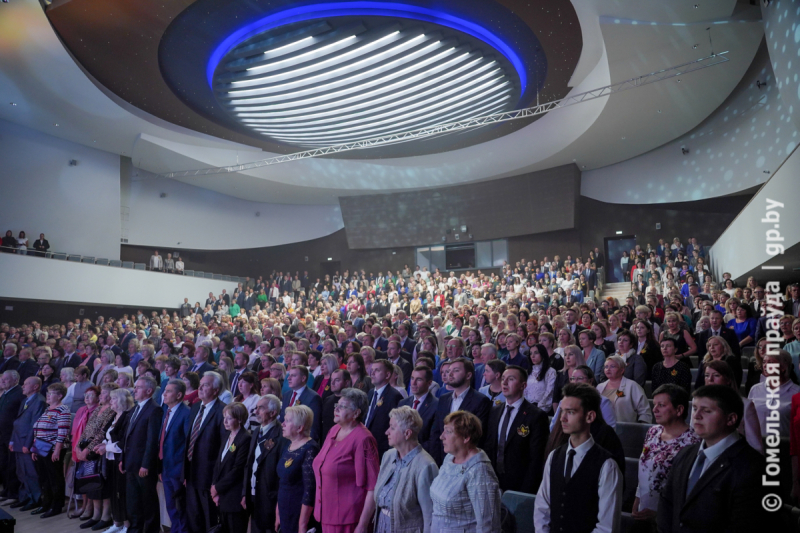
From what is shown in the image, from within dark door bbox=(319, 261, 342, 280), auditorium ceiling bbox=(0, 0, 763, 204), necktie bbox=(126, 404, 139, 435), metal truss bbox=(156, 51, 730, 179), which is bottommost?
necktie bbox=(126, 404, 139, 435)

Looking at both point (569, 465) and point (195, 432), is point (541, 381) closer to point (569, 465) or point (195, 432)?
point (569, 465)

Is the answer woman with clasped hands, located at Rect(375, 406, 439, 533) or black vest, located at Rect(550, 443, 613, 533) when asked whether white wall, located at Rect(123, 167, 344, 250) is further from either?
black vest, located at Rect(550, 443, 613, 533)

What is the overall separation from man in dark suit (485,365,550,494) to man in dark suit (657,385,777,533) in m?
0.96

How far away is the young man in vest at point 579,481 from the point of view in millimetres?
2229

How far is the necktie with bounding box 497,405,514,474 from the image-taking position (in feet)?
10.6

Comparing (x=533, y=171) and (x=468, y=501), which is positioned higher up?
(x=533, y=171)

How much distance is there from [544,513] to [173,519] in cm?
314

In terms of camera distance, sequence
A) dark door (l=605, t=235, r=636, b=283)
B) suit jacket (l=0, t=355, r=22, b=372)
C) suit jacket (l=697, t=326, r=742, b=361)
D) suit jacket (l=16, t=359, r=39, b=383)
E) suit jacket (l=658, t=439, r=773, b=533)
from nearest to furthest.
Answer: suit jacket (l=658, t=439, r=773, b=533)
suit jacket (l=697, t=326, r=742, b=361)
suit jacket (l=16, t=359, r=39, b=383)
suit jacket (l=0, t=355, r=22, b=372)
dark door (l=605, t=235, r=636, b=283)

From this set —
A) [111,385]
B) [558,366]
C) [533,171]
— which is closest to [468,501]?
[558,366]

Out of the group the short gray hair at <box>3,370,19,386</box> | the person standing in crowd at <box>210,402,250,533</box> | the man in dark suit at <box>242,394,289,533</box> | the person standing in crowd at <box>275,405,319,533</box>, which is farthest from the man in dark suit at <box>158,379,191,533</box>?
the short gray hair at <box>3,370,19,386</box>

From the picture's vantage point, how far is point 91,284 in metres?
15.0

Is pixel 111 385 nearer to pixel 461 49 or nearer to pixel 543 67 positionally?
pixel 461 49

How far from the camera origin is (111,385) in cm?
517

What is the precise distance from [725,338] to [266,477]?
4386mm
